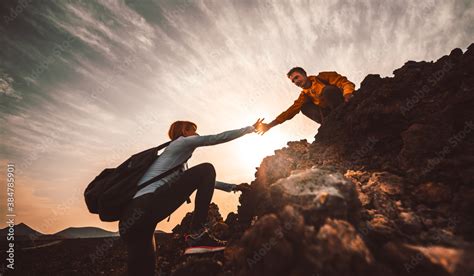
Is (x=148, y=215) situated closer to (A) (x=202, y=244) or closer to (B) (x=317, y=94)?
(A) (x=202, y=244)

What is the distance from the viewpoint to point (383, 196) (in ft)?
10.8

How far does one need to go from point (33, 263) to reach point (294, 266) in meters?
12.1

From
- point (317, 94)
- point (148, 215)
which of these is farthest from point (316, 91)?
point (148, 215)

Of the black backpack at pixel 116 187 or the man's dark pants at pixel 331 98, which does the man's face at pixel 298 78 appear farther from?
the black backpack at pixel 116 187

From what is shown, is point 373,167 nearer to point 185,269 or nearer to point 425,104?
point 425,104

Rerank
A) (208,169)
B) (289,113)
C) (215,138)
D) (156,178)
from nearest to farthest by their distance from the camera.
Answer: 1. (156,178)
2. (208,169)
3. (215,138)
4. (289,113)

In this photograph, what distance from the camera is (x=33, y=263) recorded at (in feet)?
30.8

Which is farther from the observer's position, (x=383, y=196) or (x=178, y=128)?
(x=178, y=128)

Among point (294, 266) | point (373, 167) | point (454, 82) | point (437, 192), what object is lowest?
point (294, 266)

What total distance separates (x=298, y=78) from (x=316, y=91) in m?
0.73

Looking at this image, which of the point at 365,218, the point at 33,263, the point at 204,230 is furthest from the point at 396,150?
the point at 33,263

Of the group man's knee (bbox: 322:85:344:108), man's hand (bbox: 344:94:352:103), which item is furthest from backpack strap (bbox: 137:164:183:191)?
man's knee (bbox: 322:85:344:108)

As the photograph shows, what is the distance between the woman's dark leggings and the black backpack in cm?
15

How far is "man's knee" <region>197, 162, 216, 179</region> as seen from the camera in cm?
358
